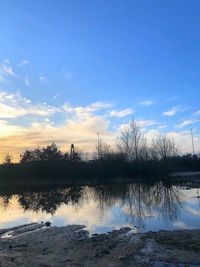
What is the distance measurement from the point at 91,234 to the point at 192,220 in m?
7.44

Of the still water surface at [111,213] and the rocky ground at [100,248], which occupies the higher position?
the still water surface at [111,213]

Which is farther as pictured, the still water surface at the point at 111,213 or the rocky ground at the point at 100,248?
the still water surface at the point at 111,213

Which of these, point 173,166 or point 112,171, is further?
point 173,166

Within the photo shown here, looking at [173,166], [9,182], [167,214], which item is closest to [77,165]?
[9,182]

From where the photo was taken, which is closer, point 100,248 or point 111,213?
point 100,248

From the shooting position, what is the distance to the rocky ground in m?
17.3

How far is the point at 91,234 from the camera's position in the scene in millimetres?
24969

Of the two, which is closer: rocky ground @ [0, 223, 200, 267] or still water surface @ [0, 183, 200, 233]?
rocky ground @ [0, 223, 200, 267]

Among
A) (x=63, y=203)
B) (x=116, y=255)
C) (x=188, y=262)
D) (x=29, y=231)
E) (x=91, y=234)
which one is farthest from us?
(x=63, y=203)

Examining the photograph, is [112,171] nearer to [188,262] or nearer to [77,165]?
[77,165]

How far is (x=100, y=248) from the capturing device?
1998cm

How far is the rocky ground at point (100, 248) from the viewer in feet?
56.6

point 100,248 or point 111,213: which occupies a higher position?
point 111,213

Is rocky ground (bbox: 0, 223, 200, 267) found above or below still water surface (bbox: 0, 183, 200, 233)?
below
